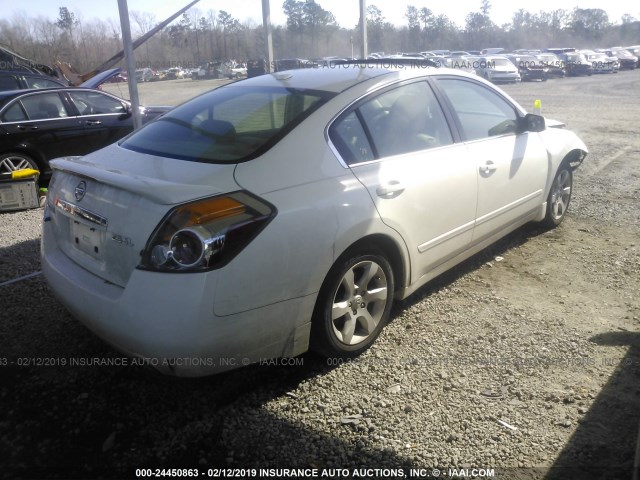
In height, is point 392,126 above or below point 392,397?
above

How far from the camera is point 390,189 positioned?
10.8ft

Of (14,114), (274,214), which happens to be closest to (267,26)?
(14,114)

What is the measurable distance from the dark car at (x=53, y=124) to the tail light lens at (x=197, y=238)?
6119 mm

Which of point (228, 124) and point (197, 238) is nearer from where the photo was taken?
point (197, 238)

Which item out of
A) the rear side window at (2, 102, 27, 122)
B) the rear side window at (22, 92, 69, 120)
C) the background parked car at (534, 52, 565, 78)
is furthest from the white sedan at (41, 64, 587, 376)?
the background parked car at (534, 52, 565, 78)

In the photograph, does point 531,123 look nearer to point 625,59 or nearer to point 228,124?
point 228,124

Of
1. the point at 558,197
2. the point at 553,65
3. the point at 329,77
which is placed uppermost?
the point at 329,77

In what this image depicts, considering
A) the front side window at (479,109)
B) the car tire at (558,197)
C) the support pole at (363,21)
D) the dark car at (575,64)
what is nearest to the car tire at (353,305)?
the front side window at (479,109)

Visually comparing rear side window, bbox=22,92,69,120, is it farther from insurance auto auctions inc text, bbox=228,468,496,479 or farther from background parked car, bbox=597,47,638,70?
background parked car, bbox=597,47,638,70

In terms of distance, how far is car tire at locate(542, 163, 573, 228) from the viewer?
5309 millimetres

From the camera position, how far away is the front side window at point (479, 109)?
4.09 meters

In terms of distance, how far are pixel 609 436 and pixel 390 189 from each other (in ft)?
5.41

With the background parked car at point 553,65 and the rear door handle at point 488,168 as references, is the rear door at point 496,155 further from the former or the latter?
the background parked car at point 553,65

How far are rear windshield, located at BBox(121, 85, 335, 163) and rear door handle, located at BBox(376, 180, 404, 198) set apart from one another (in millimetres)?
590
